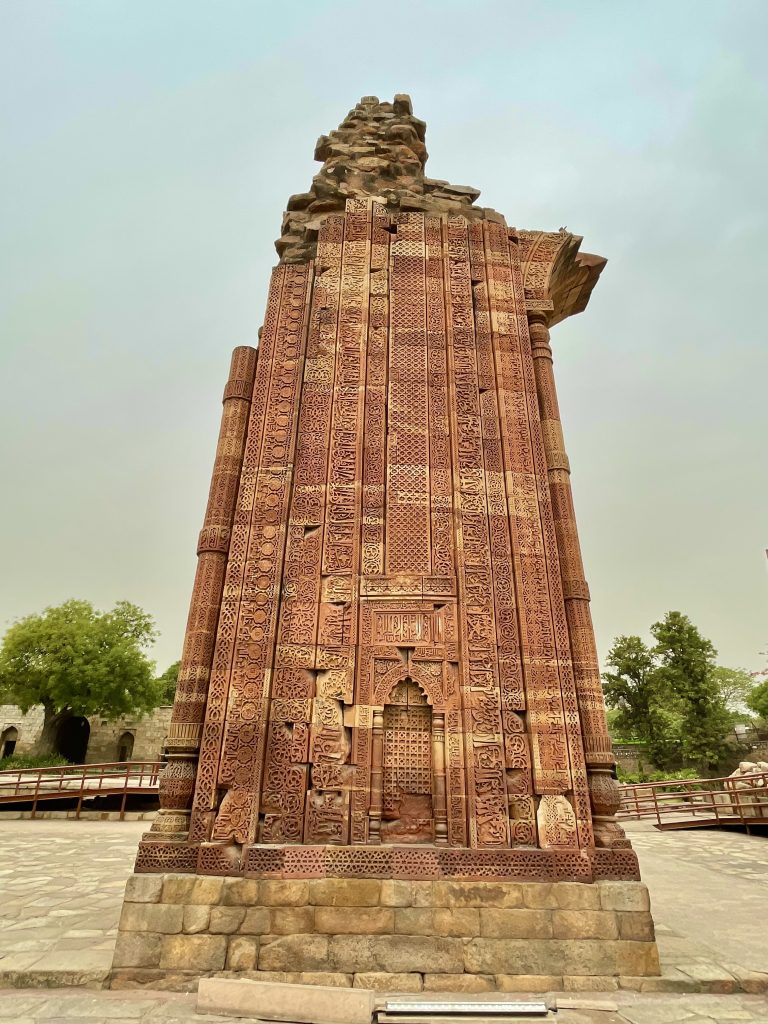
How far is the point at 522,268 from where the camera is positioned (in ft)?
26.3

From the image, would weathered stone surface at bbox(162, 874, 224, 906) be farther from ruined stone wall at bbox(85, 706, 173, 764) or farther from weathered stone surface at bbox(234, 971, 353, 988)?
ruined stone wall at bbox(85, 706, 173, 764)

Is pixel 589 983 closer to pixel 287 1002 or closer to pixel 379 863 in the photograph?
pixel 379 863

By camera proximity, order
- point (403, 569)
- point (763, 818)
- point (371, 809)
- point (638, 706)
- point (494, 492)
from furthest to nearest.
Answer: point (638, 706) → point (763, 818) → point (494, 492) → point (403, 569) → point (371, 809)

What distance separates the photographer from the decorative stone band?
4766 mm

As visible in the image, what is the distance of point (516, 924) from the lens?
4.55 metres

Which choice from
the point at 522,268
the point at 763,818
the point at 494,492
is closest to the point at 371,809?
the point at 494,492

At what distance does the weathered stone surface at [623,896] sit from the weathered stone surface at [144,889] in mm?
3499

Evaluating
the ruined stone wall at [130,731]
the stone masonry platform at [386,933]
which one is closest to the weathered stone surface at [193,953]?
the stone masonry platform at [386,933]

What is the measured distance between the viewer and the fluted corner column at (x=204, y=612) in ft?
17.1

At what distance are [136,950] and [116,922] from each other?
147 cm

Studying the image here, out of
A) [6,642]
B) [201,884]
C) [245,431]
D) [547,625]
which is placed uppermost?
[6,642]

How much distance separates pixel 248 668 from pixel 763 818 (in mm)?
11390

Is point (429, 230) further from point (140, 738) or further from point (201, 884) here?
point (140, 738)

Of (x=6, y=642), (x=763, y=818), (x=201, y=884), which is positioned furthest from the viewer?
(x=6, y=642)
